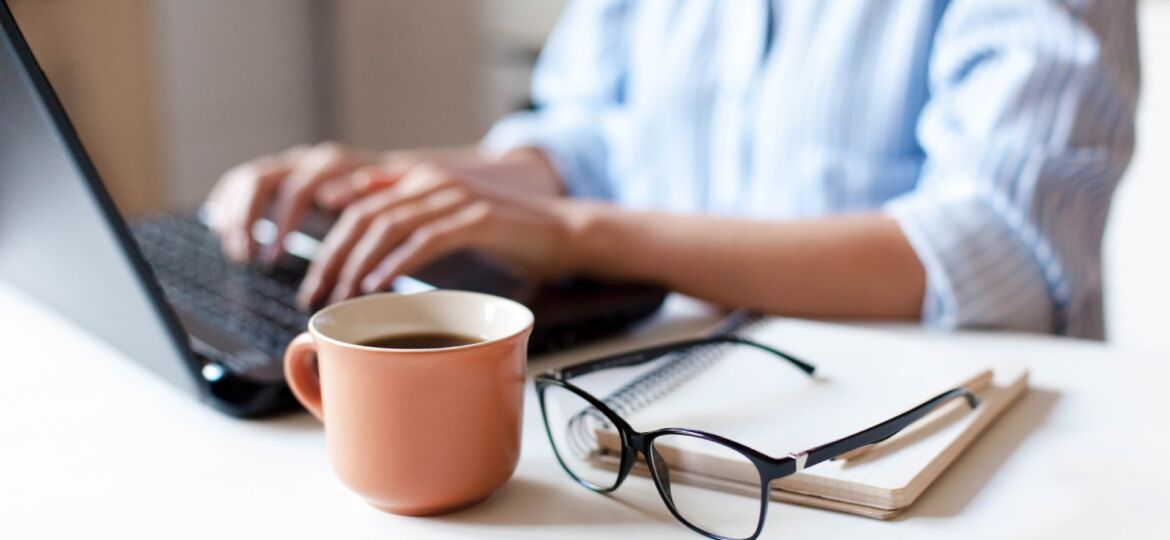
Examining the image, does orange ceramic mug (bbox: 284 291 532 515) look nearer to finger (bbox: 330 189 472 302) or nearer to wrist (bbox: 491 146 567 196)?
finger (bbox: 330 189 472 302)

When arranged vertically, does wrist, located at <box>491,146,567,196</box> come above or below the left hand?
below

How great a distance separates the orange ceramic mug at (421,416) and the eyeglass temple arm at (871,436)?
0.13m

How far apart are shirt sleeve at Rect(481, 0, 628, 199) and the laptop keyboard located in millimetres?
339

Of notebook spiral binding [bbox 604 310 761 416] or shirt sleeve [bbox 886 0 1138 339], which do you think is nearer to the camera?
notebook spiral binding [bbox 604 310 761 416]

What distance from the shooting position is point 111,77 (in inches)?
79.7

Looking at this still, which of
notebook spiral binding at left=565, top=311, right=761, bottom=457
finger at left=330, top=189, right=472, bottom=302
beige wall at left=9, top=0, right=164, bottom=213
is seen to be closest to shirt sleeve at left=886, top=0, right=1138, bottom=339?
notebook spiral binding at left=565, top=311, right=761, bottom=457

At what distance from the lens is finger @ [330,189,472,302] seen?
2.24ft

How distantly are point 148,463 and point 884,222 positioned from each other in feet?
1.74

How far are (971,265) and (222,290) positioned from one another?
1.77 feet

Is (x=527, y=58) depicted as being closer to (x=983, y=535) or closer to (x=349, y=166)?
(x=349, y=166)

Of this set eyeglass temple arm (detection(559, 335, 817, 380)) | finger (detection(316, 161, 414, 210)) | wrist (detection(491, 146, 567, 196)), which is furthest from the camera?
wrist (detection(491, 146, 567, 196))

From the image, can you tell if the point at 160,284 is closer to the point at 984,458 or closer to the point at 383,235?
the point at 383,235

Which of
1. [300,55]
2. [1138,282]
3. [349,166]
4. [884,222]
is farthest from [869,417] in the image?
[300,55]

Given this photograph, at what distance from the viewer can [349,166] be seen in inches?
35.4
